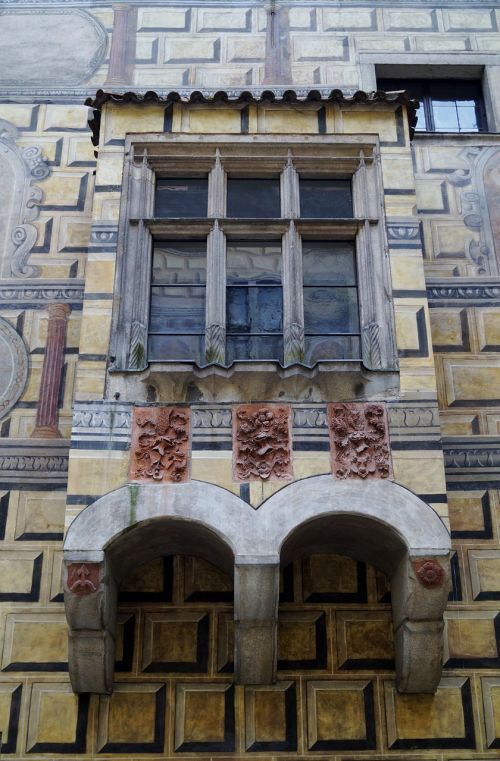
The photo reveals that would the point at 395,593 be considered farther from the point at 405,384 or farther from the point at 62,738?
the point at 62,738

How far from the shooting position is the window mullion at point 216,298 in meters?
7.52

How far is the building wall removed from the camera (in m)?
7.05

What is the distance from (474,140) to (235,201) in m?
2.76

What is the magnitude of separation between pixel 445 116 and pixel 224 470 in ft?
16.8

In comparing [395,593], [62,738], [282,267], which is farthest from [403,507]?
[62,738]

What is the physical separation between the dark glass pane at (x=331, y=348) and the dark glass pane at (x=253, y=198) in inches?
48.9

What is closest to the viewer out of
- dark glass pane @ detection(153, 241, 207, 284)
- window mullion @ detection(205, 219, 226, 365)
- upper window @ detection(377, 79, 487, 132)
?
window mullion @ detection(205, 219, 226, 365)

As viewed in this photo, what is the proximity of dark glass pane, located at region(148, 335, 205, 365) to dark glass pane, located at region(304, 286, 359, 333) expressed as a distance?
813 millimetres

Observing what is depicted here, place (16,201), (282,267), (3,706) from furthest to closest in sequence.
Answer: (16,201) < (282,267) < (3,706)

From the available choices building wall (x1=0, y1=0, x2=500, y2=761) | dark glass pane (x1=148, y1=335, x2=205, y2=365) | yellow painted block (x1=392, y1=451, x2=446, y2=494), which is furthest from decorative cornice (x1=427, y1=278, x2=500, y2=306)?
dark glass pane (x1=148, y1=335, x2=205, y2=365)

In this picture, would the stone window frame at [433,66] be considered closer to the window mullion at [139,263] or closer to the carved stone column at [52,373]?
the window mullion at [139,263]

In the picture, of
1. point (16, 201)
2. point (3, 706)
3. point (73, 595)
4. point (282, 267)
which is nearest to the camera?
point (73, 595)

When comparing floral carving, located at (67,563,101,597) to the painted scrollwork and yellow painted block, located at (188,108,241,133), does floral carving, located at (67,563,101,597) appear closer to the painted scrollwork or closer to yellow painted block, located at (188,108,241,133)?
the painted scrollwork

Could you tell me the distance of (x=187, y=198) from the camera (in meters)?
8.41
